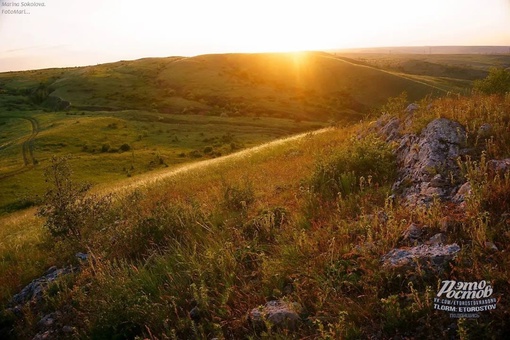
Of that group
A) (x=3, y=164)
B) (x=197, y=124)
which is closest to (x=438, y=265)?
(x=3, y=164)

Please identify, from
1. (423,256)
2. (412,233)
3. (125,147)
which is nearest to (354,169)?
(412,233)

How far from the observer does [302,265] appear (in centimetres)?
557

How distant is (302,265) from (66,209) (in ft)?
28.4

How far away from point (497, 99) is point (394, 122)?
105 inches

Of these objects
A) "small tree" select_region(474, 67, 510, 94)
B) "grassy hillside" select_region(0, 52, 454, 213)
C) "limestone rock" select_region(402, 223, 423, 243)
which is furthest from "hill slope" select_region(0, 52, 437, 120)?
"limestone rock" select_region(402, 223, 423, 243)

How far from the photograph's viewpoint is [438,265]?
463 centimetres

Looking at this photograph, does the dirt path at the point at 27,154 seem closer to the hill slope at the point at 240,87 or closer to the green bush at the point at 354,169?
the hill slope at the point at 240,87

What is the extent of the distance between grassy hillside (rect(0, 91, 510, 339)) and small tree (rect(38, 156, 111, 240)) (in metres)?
1.26

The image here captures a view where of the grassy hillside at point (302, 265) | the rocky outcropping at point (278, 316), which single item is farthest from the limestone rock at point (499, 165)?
the rocky outcropping at point (278, 316)

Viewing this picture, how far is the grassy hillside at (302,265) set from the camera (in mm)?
4367

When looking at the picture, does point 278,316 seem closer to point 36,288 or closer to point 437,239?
point 437,239

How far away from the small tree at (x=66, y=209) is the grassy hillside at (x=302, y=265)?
4.13ft

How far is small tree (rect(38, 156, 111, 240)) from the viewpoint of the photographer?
1119 cm

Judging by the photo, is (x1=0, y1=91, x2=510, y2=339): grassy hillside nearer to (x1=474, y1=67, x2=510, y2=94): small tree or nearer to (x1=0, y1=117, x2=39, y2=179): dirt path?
(x1=474, y1=67, x2=510, y2=94): small tree
